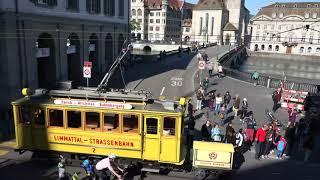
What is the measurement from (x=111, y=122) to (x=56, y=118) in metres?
2.34

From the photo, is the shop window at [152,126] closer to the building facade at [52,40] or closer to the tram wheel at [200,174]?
the tram wheel at [200,174]

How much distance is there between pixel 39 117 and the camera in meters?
13.8

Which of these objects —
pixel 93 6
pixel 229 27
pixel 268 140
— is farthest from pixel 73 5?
pixel 229 27

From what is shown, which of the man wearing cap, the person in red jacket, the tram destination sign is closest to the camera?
the man wearing cap

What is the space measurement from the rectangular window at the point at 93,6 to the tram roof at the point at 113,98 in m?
21.0

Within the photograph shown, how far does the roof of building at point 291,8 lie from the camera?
410ft

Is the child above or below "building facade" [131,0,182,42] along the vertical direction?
below

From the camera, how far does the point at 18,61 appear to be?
71.8 feet

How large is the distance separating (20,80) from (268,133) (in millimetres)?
16443

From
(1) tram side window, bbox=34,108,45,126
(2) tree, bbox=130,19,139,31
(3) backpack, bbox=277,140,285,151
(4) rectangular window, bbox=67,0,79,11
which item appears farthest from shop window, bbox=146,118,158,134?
(2) tree, bbox=130,19,139,31

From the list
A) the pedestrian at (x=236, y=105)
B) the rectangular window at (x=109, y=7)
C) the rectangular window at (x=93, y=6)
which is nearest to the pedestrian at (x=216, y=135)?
the pedestrian at (x=236, y=105)

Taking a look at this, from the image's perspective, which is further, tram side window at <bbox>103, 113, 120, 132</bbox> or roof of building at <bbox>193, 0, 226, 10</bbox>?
roof of building at <bbox>193, 0, 226, 10</bbox>

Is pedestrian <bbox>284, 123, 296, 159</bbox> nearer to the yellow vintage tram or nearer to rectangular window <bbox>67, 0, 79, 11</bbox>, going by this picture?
the yellow vintage tram

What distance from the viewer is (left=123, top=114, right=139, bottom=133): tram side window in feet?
44.0
